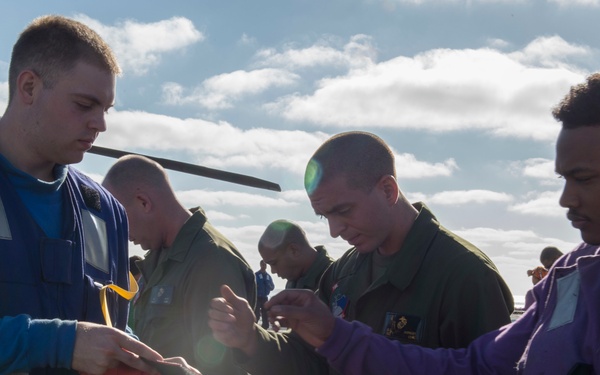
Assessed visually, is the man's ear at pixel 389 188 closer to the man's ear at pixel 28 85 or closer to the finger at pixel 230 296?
the finger at pixel 230 296

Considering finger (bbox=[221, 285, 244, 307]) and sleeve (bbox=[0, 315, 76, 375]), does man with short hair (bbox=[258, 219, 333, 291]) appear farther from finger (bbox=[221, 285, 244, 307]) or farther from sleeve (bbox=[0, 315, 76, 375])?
sleeve (bbox=[0, 315, 76, 375])

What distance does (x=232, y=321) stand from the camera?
10.7 feet

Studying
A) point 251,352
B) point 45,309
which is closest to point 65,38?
point 45,309

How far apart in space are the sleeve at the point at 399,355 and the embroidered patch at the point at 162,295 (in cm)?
176

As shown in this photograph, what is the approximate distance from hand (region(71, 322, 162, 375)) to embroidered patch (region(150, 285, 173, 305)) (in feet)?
7.82

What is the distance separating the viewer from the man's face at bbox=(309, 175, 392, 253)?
3906 millimetres

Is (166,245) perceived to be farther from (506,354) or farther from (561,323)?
(561,323)

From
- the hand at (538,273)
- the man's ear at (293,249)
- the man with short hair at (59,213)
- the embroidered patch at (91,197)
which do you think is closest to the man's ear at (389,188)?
the man with short hair at (59,213)

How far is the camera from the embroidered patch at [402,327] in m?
3.50

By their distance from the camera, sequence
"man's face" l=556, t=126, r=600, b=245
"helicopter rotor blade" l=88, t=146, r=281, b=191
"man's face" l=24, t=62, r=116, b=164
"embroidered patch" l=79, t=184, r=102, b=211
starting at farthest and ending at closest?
1. "helicopter rotor blade" l=88, t=146, r=281, b=191
2. "embroidered patch" l=79, t=184, r=102, b=211
3. "man's face" l=24, t=62, r=116, b=164
4. "man's face" l=556, t=126, r=600, b=245

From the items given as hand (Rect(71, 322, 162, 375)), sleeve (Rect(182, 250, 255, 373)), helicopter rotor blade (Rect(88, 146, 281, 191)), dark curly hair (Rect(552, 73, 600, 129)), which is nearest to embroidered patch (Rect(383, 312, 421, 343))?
sleeve (Rect(182, 250, 255, 373))

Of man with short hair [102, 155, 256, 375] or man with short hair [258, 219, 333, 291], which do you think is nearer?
man with short hair [102, 155, 256, 375]

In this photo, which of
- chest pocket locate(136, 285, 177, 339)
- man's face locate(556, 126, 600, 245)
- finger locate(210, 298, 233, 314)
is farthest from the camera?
chest pocket locate(136, 285, 177, 339)

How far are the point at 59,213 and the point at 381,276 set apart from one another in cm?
192
